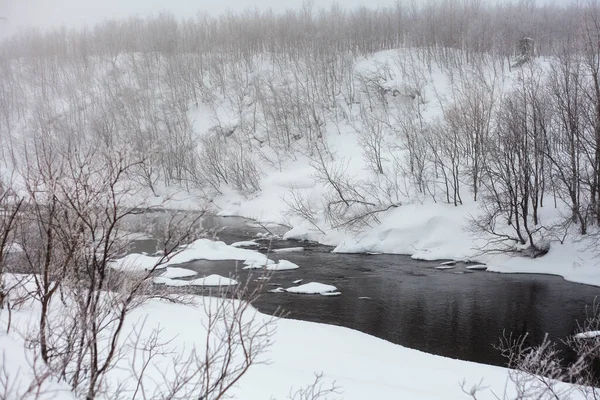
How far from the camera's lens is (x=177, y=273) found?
72.5 ft

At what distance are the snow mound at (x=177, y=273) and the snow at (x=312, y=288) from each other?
17.7 feet

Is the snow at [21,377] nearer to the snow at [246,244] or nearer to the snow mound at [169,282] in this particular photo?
the snow mound at [169,282]

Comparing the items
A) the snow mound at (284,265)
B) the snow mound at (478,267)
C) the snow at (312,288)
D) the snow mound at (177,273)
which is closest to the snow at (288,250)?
the snow mound at (284,265)

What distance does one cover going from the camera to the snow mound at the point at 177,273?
21.7 m

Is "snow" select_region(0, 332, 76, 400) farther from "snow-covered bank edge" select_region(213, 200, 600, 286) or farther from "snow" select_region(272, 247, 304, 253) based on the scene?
"snow" select_region(272, 247, 304, 253)

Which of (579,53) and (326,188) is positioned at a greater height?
(579,53)

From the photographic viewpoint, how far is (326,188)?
36.3m

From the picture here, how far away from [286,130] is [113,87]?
102 feet

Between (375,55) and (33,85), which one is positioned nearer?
(375,55)

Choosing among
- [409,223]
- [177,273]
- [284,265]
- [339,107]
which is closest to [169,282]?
[177,273]

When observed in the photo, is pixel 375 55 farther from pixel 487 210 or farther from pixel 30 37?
pixel 30 37

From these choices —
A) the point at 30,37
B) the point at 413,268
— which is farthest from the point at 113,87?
the point at 413,268

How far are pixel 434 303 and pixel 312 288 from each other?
492 centimetres

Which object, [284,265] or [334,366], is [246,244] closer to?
[284,265]
